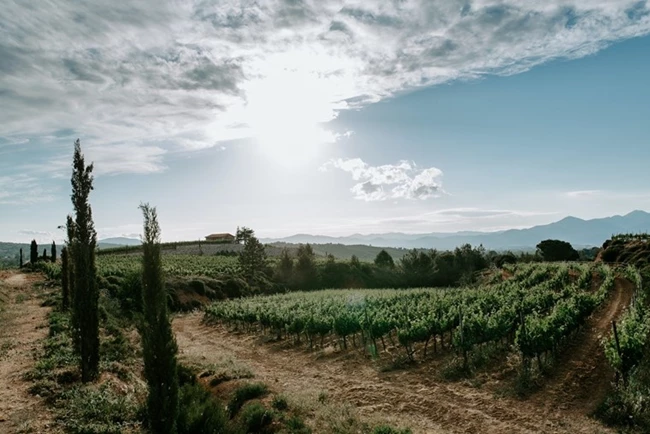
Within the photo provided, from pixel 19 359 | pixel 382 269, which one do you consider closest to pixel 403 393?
pixel 19 359

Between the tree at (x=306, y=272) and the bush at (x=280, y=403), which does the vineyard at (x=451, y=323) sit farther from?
the tree at (x=306, y=272)

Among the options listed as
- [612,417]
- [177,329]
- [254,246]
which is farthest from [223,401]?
[254,246]

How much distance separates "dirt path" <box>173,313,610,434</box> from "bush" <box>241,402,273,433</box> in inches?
125

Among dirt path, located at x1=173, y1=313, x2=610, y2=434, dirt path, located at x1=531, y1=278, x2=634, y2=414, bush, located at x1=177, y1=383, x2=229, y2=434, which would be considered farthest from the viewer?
dirt path, located at x1=531, y1=278, x2=634, y2=414

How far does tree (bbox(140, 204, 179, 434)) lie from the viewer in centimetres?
1149

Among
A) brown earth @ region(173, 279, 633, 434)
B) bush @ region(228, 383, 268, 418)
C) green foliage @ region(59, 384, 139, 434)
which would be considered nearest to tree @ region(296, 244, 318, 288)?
brown earth @ region(173, 279, 633, 434)

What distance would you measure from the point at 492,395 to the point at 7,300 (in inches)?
1560

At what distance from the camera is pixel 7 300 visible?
3738cm

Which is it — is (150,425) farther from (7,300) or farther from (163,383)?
(7,300)

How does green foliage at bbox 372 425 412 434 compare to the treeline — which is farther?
the treeline

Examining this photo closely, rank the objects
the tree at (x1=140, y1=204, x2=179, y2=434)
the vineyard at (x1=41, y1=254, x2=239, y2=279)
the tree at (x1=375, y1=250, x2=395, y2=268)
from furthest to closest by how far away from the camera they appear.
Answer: the tree at (x1=375, y1=250, x2=395, y2=268)
the vineyard at (x1=41, y1=254, x2=239, y2=279)
the tree at (x1=140, y1=204, x2=179, y2=434)

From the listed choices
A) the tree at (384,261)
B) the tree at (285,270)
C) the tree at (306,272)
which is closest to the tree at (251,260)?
the tree at (285,270)

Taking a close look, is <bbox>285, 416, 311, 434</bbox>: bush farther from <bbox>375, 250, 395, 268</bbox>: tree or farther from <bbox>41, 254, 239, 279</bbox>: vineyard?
<bbox>375, 250, 395, 268</bbox>: tree

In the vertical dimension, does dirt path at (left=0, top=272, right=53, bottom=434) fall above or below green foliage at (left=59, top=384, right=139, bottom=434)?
above
